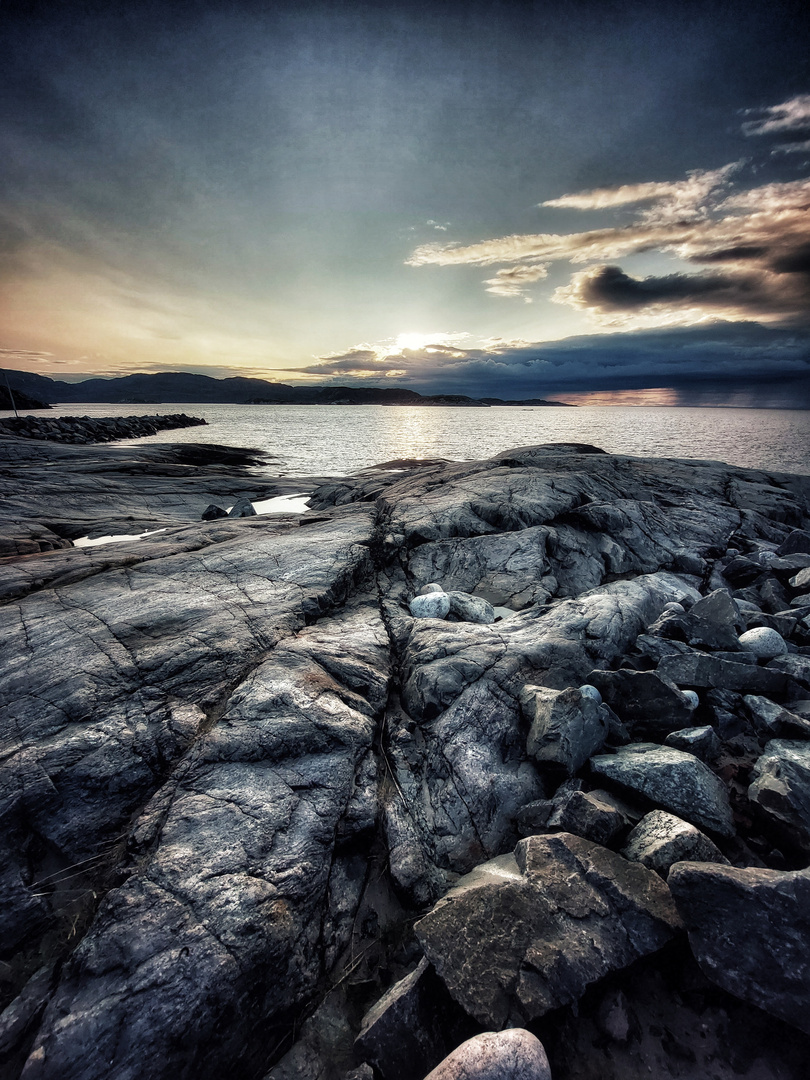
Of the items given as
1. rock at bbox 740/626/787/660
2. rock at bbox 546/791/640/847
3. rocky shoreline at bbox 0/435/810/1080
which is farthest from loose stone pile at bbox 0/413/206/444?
rock at bbox 740/626/787/660

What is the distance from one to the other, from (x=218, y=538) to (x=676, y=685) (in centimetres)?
886

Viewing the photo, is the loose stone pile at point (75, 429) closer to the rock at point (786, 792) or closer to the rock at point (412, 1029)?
the rock at point (412, 1029)

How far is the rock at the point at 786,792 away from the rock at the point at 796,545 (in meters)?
6.94

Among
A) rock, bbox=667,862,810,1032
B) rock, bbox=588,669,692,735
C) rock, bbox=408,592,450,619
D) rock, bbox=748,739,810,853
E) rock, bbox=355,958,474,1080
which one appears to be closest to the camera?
rock, bbox=667,862,810,1032

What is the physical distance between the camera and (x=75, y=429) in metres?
39.9

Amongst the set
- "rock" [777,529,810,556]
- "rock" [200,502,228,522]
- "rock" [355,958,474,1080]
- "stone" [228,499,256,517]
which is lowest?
"rock" [200,502,228,522]

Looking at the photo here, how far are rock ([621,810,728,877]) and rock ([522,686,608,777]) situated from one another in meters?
0.74

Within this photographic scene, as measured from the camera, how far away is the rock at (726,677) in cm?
444

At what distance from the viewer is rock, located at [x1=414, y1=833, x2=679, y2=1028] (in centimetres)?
237

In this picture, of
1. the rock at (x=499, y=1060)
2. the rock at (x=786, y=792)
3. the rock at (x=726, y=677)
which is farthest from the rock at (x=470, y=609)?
the rock at (x=499, y=1060)

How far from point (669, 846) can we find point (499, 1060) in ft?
5.39

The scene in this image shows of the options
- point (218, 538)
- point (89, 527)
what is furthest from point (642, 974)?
point (89, 527)

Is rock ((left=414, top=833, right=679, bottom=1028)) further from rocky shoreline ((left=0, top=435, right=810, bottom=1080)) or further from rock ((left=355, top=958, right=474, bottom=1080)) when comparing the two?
rock ((left=355, top=958, right=474, bottom=1080))

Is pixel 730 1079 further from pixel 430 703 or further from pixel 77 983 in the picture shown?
pixel 77 983
